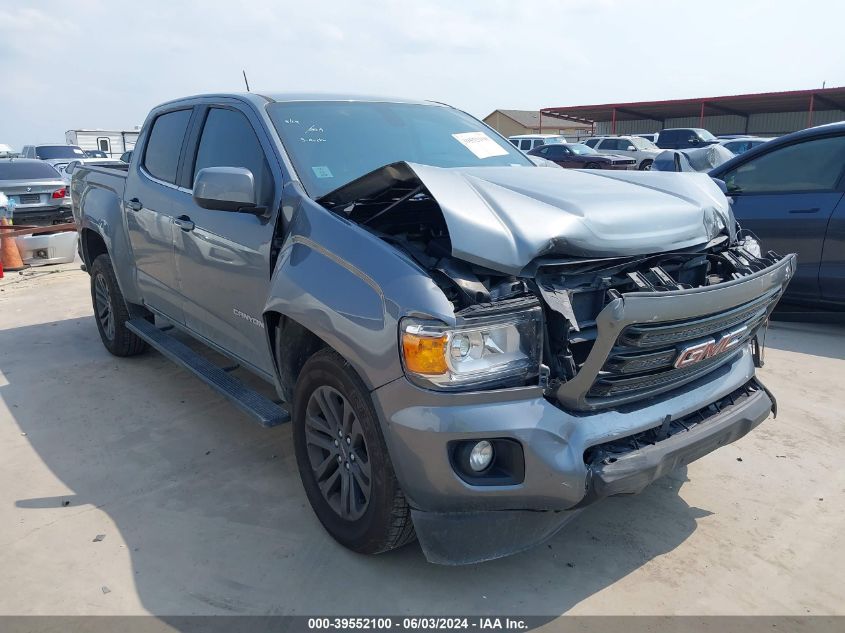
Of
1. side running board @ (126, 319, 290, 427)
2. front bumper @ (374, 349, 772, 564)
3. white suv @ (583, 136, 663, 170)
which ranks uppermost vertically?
front bumper @ (374, 349, 772, 564)

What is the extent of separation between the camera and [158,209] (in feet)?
14.1

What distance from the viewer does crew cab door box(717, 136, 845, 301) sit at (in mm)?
5551

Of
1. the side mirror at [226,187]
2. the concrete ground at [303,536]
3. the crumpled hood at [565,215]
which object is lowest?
the concrete ground at [303,536]

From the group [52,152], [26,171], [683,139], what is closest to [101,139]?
[52,152]

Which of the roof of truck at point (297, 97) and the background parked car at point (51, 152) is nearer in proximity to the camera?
the roof of truck at point (297, 97)

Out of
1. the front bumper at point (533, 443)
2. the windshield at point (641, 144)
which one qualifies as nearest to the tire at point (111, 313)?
the front bumper at point (533, 443)

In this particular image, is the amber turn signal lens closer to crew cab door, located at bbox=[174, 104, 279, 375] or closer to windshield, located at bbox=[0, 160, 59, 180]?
crew cab door, located at bbox=[174, 104, 279, 375]

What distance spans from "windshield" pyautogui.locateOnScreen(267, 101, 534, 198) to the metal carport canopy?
3531cm

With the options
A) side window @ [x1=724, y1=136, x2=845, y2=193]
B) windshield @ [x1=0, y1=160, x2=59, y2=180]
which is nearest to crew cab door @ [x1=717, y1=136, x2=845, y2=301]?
side window @ [x1=724, y1=136, x2=845, y2=193]

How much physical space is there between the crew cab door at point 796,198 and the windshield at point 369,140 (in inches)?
115

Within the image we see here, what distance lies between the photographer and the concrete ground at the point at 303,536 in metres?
2.58

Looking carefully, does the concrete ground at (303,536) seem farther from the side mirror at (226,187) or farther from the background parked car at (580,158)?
the background parked car at (580,158)

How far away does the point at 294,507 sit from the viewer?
3240 millimetres

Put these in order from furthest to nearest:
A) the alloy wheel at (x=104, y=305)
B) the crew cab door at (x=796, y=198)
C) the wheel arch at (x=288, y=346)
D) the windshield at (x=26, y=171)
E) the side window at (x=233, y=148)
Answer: the windshield at (x=26, y=171), the crew cab door at (x=796, y=198), the alloy wheel at (x=104, y=305), the side window at (x=233, y=148), the wheel arch at (x=288, y=346)
